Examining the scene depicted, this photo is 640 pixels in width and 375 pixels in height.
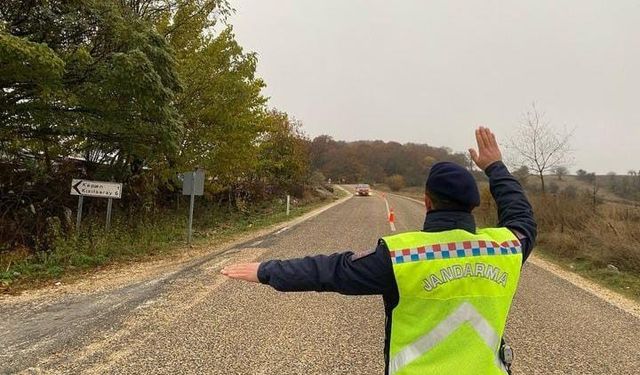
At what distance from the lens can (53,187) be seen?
14.1 metres

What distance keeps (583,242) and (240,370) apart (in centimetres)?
1259

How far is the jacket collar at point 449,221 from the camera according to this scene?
2.06m

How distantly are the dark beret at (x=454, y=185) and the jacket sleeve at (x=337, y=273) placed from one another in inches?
13.8

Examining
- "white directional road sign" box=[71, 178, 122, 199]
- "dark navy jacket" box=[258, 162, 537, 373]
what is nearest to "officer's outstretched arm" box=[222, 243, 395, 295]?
"dark navy jacket" box=[258, 162, 537, 373]

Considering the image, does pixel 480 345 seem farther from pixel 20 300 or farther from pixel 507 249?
pixel 20 300

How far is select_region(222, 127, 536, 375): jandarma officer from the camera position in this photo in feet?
6.36

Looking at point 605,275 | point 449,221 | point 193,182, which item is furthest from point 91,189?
point 605,275

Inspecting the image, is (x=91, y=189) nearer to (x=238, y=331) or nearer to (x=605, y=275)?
(x=238, y=331)

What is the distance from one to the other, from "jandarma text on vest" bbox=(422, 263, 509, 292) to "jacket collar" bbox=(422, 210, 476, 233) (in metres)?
0.17

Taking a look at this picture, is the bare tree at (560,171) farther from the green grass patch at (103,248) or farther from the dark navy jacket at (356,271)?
the dark navy jacket at (356,271)

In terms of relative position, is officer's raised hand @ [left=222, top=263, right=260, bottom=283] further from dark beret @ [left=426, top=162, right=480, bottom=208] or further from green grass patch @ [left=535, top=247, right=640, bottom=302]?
green grass patch @ [left=535, top=247, right=640, bottom=302]

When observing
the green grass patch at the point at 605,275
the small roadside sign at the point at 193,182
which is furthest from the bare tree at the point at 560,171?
the small roadside sign at the point at 193,182

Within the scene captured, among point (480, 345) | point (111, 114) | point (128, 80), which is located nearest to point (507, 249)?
point (480, 345)

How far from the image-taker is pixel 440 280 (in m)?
1.94
